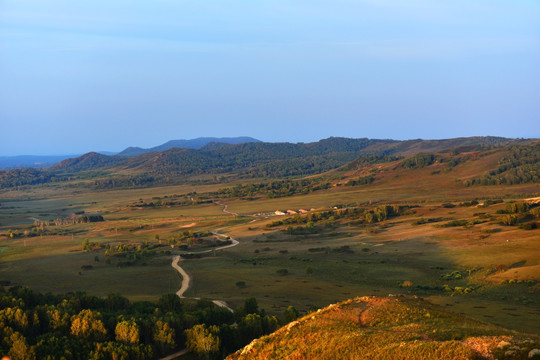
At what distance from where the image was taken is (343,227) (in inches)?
4825

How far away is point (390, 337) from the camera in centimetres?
2820

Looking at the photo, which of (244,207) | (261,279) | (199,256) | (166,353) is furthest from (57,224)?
(166,353)

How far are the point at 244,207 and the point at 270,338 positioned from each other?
A: 5923 inches

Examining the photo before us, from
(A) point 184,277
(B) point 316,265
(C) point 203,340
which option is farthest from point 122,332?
(B) point 316,265

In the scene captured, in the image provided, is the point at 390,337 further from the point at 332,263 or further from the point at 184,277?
the point at 332,263

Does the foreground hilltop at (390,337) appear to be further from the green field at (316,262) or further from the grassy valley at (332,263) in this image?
the green field at (316,262)

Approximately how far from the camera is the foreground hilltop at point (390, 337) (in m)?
24.5

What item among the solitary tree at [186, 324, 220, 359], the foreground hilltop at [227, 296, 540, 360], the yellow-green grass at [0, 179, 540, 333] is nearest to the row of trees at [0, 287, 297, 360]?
the solitary tree at [186, 324, 220, 359]

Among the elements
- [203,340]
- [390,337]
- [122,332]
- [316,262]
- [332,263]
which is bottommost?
[316,262]

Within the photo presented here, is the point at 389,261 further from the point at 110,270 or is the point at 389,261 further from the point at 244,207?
the point at 244,207

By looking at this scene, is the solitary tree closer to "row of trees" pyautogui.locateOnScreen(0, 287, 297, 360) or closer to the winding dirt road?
"row of trees" pyautogui.locateOnScreen(0, 287, 297, 360)

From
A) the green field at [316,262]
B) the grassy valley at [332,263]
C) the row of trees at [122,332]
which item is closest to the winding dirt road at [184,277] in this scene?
the grassy valley at [332,263]

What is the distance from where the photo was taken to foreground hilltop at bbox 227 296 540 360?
2452cm

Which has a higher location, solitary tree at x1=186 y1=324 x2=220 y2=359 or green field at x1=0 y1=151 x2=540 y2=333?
solitary tree at x1=186 y1=324 x2=220 y2=359
